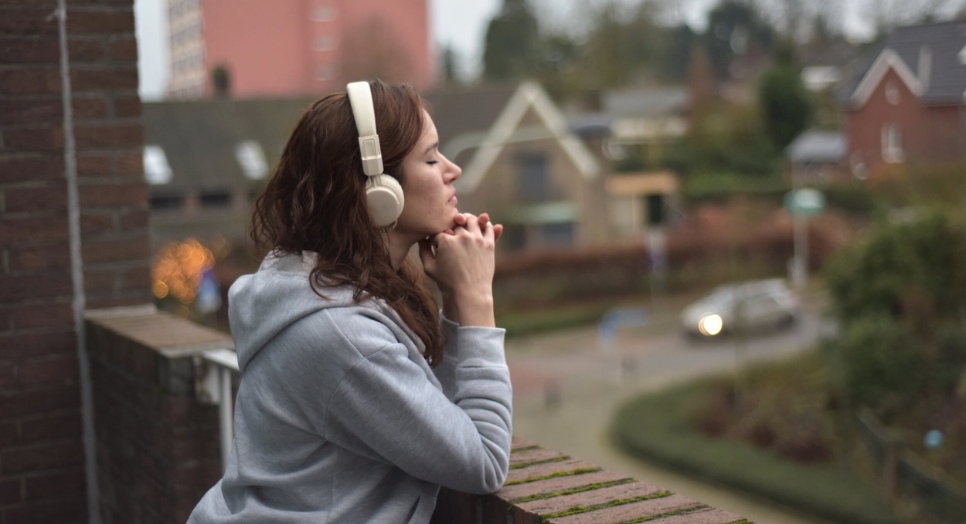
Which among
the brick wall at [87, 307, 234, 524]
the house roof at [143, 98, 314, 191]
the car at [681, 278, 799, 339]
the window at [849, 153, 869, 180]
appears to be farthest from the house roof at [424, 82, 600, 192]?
the brick wall at [87, 307, 234, 524]

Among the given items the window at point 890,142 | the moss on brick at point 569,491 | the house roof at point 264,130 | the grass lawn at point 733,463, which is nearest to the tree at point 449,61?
the house roof at point 264,130

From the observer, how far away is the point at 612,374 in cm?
2588

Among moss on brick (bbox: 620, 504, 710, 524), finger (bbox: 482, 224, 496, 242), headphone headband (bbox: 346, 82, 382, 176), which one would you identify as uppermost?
headphone headband (bbox: 346, 82, 382, 176)

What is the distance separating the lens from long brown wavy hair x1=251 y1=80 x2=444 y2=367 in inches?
73.7

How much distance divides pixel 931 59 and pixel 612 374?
12.1 metres

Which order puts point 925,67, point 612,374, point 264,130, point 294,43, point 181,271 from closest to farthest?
point 612,374, point 181,271, point 925,67, point 264,130, point 294,43

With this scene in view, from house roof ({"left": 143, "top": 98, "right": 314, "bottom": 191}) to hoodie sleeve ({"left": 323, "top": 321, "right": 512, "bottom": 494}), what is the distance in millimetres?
34319

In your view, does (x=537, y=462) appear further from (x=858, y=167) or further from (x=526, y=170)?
(x=858, y=167)

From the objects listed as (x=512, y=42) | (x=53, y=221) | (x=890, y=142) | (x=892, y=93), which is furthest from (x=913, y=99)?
(x=512, y=42)

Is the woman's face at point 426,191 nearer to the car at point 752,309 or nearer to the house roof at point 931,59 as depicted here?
the house roof at point 931,59

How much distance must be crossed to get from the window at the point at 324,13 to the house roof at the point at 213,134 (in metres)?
22.4

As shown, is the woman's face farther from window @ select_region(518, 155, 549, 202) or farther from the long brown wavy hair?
window @ select_region(518, 155, 549, 202)

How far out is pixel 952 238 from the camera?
50.7ft

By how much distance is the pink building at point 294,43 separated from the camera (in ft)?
174
